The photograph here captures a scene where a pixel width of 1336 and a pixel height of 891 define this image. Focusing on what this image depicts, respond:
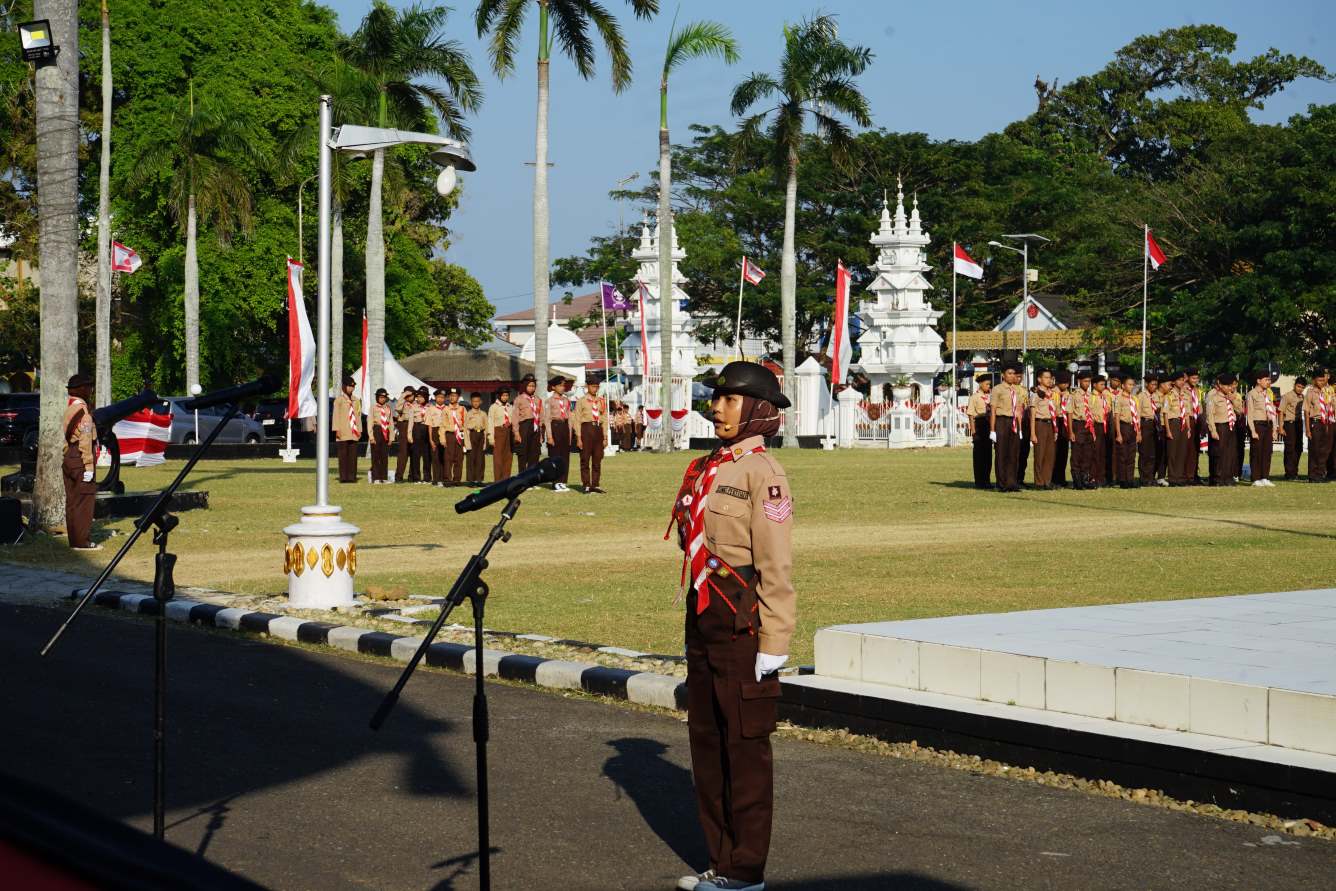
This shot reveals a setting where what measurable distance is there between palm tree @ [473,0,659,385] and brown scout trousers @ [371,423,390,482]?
36.0 feet

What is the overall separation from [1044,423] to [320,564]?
17429 mm

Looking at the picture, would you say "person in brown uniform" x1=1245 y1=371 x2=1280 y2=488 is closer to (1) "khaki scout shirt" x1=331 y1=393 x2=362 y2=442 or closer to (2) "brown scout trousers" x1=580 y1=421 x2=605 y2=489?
(2) "brown scout trousers" x1=580 y1=421 x2=605 y2=489

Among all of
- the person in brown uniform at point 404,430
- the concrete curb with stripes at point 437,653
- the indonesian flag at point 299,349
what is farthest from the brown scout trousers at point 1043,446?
the concrete curb with stripes at point 437,653

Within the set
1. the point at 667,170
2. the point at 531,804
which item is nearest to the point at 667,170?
the point at 667,170

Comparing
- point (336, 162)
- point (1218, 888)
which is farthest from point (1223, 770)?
point (336, 162)

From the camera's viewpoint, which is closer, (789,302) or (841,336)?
(841,336)

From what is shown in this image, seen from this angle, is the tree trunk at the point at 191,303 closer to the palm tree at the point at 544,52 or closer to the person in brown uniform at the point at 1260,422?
the palm tree at the point at 544,52

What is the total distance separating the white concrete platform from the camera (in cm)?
680

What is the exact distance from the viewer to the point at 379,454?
104 feet

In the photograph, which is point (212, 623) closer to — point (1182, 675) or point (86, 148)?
point (1182, 675)

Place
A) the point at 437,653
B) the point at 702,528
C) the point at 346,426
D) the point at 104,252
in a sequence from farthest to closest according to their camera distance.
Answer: the point at 104,252 < the point at 346,426 < the point at 437,653 < the point at 702,528

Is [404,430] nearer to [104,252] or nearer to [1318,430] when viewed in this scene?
[104,252]

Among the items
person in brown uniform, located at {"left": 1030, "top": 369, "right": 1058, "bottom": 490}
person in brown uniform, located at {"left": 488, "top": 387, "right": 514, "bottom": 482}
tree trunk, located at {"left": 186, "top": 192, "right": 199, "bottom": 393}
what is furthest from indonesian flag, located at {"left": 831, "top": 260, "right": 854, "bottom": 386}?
person in brown uniform, located at {"left": 1030, "top": 369, "right": 1058, "bottom": 490}

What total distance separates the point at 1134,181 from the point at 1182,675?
6481 cm
